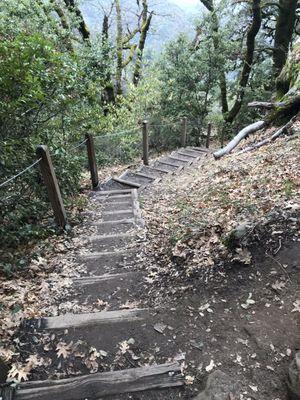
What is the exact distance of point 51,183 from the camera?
459 cm

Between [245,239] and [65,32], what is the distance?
977cm

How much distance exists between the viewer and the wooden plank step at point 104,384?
2.29 meters

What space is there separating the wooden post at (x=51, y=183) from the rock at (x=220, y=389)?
3399mm

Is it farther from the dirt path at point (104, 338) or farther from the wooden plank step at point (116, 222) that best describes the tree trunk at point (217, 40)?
the dirt path at point (104, 338)

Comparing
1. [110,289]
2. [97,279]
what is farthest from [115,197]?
[110,289]

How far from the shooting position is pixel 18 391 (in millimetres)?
2322

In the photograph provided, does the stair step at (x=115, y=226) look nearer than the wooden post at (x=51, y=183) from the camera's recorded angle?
No

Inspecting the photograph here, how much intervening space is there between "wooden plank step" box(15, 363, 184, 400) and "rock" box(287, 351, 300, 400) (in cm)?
76

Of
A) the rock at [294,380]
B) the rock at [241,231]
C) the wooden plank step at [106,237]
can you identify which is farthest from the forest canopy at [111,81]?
the rock at [294,380]

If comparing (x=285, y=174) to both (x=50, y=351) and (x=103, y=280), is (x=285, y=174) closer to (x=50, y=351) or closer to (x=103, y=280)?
(x=103, y=280)

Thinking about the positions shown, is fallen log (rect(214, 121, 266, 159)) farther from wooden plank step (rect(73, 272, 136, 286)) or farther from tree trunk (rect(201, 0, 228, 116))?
wooden plank step (rect(73, 272, 136, 286))

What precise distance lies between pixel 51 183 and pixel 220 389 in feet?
11.6

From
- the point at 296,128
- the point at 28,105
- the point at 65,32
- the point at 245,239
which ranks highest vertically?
the point at 65,32

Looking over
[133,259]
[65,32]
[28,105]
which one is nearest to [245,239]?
[133,259]
